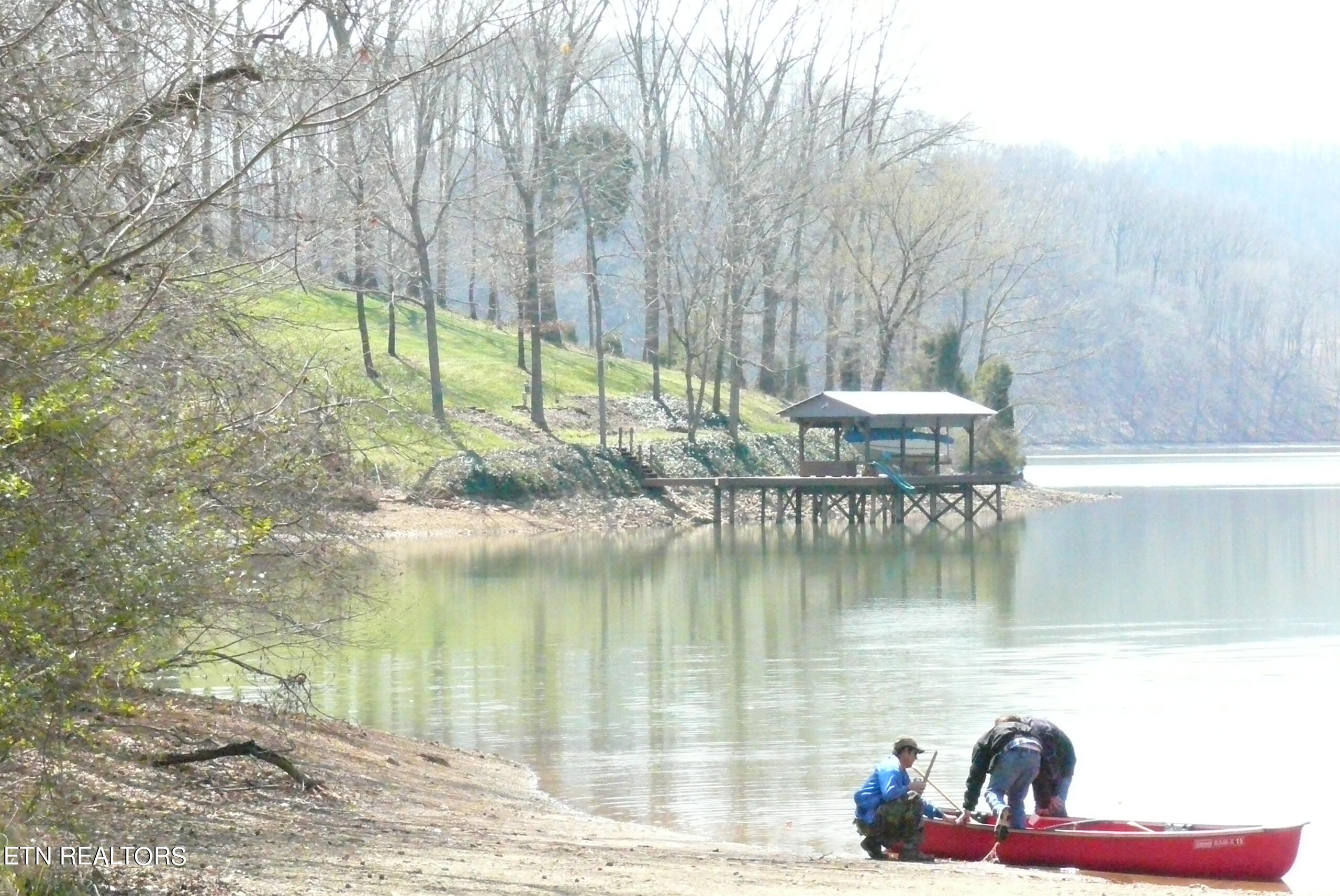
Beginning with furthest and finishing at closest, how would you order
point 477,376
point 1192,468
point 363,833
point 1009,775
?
point 1192,468 → point 477,376 → point 1009,775 → point 363,833

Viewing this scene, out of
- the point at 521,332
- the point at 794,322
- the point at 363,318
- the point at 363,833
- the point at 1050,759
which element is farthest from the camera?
the point at 794,322

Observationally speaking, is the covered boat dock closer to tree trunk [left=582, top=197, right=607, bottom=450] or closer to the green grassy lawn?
tree trunk [left=582, top=197, right=607, bottom=450]

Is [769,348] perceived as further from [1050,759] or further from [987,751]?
[987,751]

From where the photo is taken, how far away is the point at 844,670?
23.0m

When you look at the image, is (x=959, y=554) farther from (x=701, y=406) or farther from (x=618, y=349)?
(x=618, y=349)

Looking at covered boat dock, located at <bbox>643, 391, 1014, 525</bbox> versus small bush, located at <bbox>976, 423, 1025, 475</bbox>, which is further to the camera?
small bush, located at <bbox>976, 423, 1025, 475</bbox>

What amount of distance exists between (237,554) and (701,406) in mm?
51483

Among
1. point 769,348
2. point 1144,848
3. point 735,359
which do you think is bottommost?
point 1144,848

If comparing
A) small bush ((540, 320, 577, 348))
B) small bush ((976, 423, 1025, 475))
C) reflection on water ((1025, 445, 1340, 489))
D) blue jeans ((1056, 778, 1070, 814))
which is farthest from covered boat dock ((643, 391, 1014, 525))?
blue jeans ((1056, 778, 1070, 814))

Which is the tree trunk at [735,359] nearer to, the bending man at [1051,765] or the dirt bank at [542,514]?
the dirt bank at [542,514]

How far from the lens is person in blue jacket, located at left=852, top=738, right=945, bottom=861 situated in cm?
1247

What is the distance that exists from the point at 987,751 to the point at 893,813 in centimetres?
107

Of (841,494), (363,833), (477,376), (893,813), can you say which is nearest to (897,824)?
(893,813)

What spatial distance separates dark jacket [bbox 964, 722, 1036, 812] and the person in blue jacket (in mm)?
544
